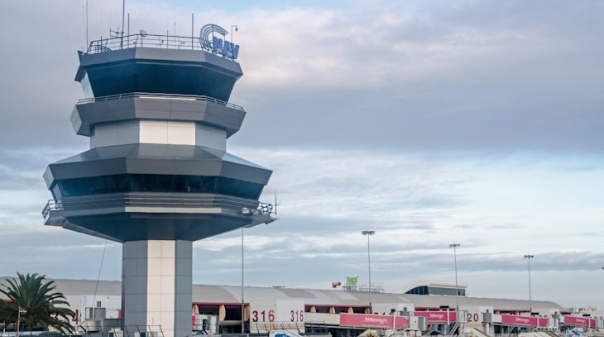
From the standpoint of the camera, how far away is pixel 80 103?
6581 cm

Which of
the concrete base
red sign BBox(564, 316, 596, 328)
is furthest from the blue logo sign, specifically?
red sign BBox(564, 316, 596, 328)

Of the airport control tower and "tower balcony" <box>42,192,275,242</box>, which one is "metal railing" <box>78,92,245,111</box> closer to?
the airport control tower

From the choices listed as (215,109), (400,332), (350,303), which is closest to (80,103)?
(215,109)

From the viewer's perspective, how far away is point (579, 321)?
16362cm

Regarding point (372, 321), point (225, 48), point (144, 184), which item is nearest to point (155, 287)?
point (144, 184)

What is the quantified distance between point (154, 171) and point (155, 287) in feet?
29.0

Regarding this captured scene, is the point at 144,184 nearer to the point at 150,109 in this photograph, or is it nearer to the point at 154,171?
the point at 154,171

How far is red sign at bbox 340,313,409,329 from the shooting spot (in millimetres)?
102062

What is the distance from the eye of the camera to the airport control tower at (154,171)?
6131 cm

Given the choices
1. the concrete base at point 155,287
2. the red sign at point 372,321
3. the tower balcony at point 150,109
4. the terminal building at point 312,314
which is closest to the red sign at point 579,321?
the terminal building at point 312,314

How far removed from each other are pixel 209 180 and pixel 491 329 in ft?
256

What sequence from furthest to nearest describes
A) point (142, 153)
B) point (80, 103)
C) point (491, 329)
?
point (491, 329) < point (80, 103) < point (142, 153)

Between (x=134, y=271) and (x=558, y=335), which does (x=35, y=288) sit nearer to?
(x=134, y=271)

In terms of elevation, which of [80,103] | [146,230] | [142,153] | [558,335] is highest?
[80,103]
